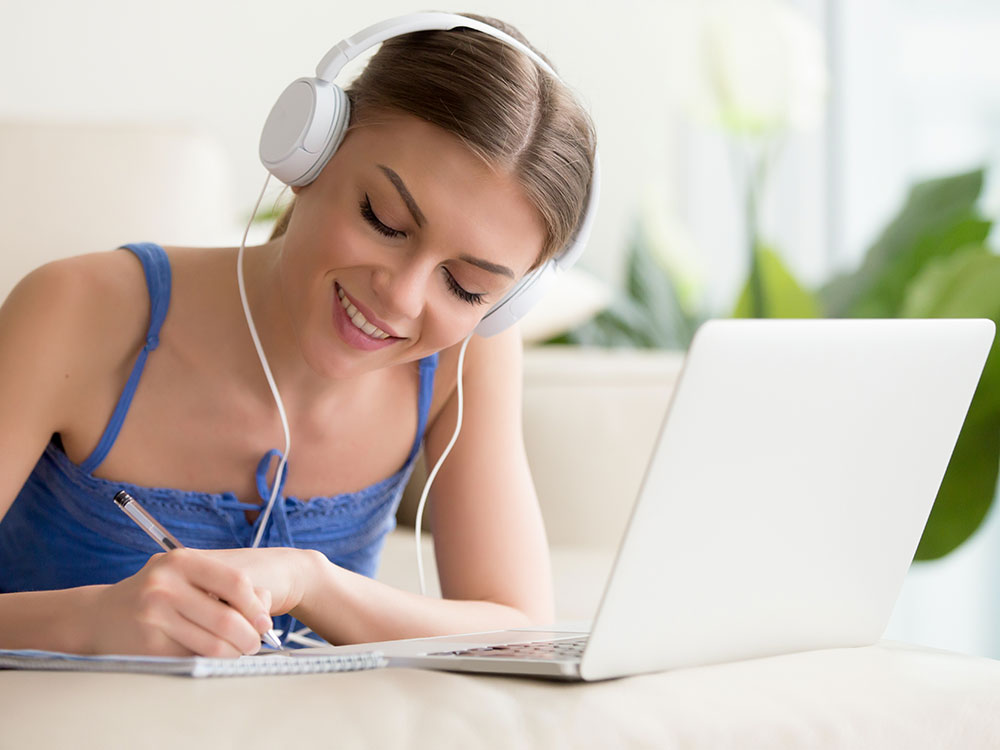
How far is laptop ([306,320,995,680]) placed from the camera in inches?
22.8

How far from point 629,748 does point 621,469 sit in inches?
43.8

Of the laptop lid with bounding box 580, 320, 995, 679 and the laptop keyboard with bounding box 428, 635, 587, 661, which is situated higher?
the laptop lid with bounding box 580, 320, 995, 679

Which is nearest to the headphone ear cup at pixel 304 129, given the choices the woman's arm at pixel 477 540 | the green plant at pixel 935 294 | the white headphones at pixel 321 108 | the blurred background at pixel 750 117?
the white headphones at pixel 321 108

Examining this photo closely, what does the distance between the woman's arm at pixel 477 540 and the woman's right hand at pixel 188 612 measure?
166 millimetres

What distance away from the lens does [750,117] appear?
8.40ft

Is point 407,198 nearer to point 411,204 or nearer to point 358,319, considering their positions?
point 411,204

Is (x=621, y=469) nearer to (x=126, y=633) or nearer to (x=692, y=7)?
(x=126, y=633)

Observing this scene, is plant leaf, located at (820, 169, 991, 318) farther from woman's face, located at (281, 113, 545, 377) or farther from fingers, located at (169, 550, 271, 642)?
fingers, located at (169, 550, 271, 642)

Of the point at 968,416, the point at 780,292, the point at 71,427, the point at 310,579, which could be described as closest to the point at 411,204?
the point at 310,579

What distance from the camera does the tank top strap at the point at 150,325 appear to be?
1.02m

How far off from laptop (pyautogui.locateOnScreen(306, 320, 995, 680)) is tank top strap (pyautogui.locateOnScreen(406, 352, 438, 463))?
44cm

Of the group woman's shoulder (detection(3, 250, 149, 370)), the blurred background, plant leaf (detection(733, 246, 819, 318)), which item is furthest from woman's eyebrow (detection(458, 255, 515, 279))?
plant leaf (detection(733, 246, 819, 318))

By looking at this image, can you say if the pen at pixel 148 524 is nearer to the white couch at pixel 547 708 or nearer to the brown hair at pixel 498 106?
the white couch at pixel 547 708

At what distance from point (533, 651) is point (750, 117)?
2.12 metres
